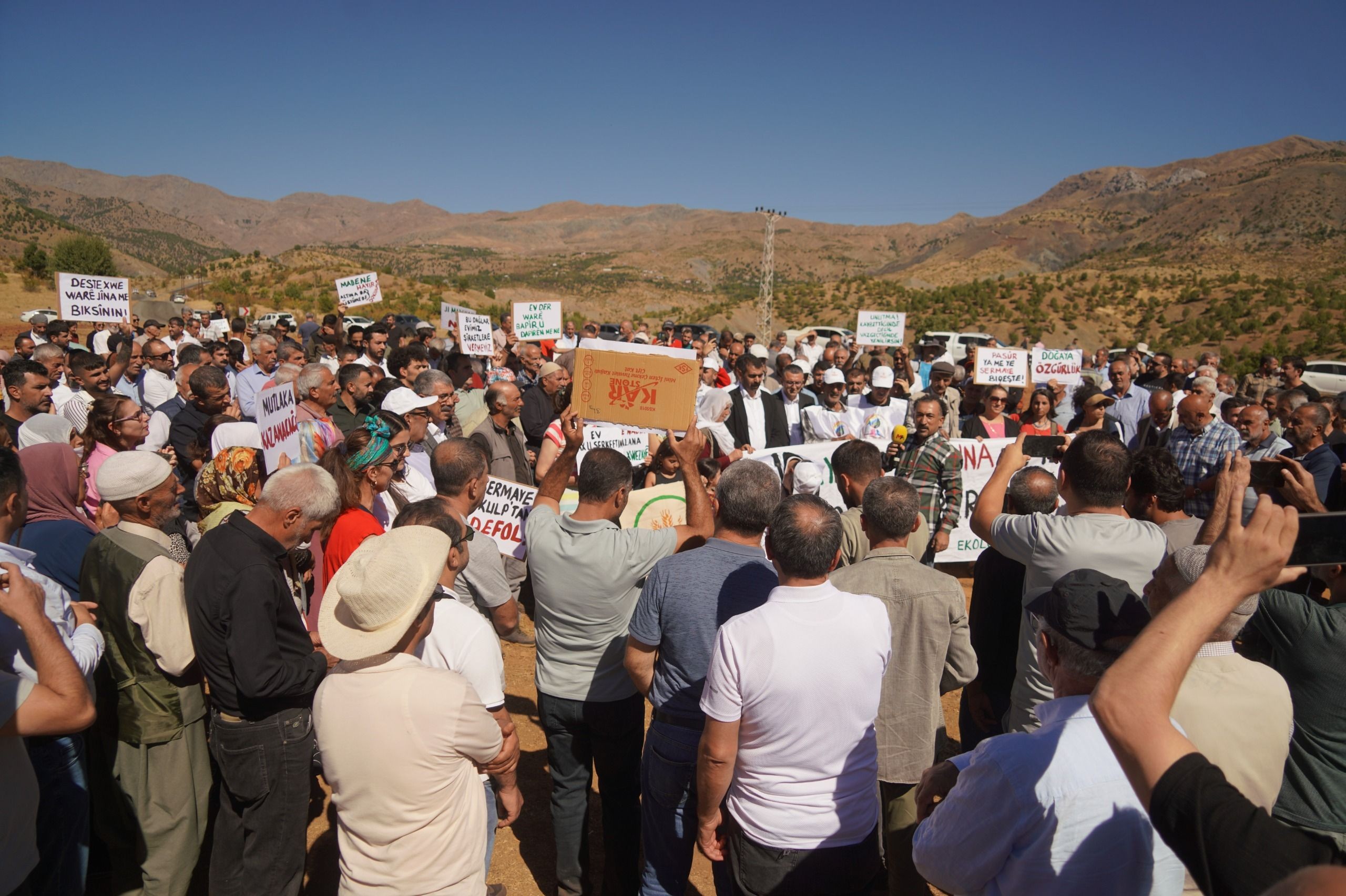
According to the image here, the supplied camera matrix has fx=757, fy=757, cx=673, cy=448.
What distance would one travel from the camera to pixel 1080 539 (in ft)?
10.9

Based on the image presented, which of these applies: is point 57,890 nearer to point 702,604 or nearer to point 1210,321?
point 702,604

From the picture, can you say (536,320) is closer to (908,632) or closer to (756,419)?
(756,419)

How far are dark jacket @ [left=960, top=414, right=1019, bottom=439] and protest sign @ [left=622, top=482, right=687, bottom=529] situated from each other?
4312 millimetres

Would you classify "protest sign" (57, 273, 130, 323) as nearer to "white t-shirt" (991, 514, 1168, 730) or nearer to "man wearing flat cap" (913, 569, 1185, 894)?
"white t-shirt" (991, 514, 1168, 730)

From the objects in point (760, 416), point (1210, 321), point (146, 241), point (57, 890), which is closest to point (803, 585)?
point (57, 890)

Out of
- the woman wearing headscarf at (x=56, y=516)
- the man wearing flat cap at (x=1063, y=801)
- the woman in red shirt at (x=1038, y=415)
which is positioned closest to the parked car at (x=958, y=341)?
the woman in red shirt at (x=1038, y=415)

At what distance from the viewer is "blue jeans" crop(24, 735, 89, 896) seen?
9.97ft

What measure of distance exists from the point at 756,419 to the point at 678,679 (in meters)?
5.09

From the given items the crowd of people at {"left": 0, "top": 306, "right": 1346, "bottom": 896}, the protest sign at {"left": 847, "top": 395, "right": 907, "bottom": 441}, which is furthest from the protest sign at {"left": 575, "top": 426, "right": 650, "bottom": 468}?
the protest sign at {"left": 847, "top": 395, "right": 907, "bottom": 441}

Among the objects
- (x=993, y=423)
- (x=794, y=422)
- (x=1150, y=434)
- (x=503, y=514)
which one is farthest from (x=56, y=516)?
(x=1150, y=434)

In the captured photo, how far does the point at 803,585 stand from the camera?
106 inches

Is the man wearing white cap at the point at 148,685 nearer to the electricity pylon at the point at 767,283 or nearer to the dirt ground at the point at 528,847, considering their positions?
the dirt ground at the point at 528,847

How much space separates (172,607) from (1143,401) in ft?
35.2

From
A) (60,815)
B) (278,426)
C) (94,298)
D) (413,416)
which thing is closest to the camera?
(60,815)
